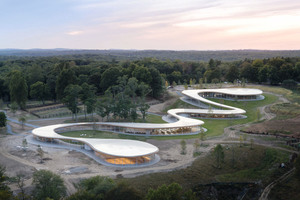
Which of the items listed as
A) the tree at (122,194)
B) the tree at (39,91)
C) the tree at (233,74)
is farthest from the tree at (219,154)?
the tree at (233,74)

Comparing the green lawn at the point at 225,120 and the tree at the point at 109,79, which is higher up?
the tree at the point at 109,79

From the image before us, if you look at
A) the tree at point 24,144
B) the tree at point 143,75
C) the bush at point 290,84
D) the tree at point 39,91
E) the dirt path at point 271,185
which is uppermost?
the tree at point 143,75

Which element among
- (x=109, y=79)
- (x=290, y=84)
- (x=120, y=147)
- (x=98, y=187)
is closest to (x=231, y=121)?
(x=120, y=147)

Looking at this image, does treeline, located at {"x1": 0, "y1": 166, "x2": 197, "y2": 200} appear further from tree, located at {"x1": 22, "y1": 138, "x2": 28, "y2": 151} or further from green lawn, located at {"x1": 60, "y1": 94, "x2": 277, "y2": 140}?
green lawn, located at {"x1": 60, "y1": 94, "x2": 277, "y2": 140}

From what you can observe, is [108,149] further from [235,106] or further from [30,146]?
[235,106]

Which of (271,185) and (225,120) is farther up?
(225,120)

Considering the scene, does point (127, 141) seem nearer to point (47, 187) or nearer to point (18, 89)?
point (47, 187)

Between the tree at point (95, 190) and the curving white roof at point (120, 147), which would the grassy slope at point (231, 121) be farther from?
the tree at point (95, 190)
